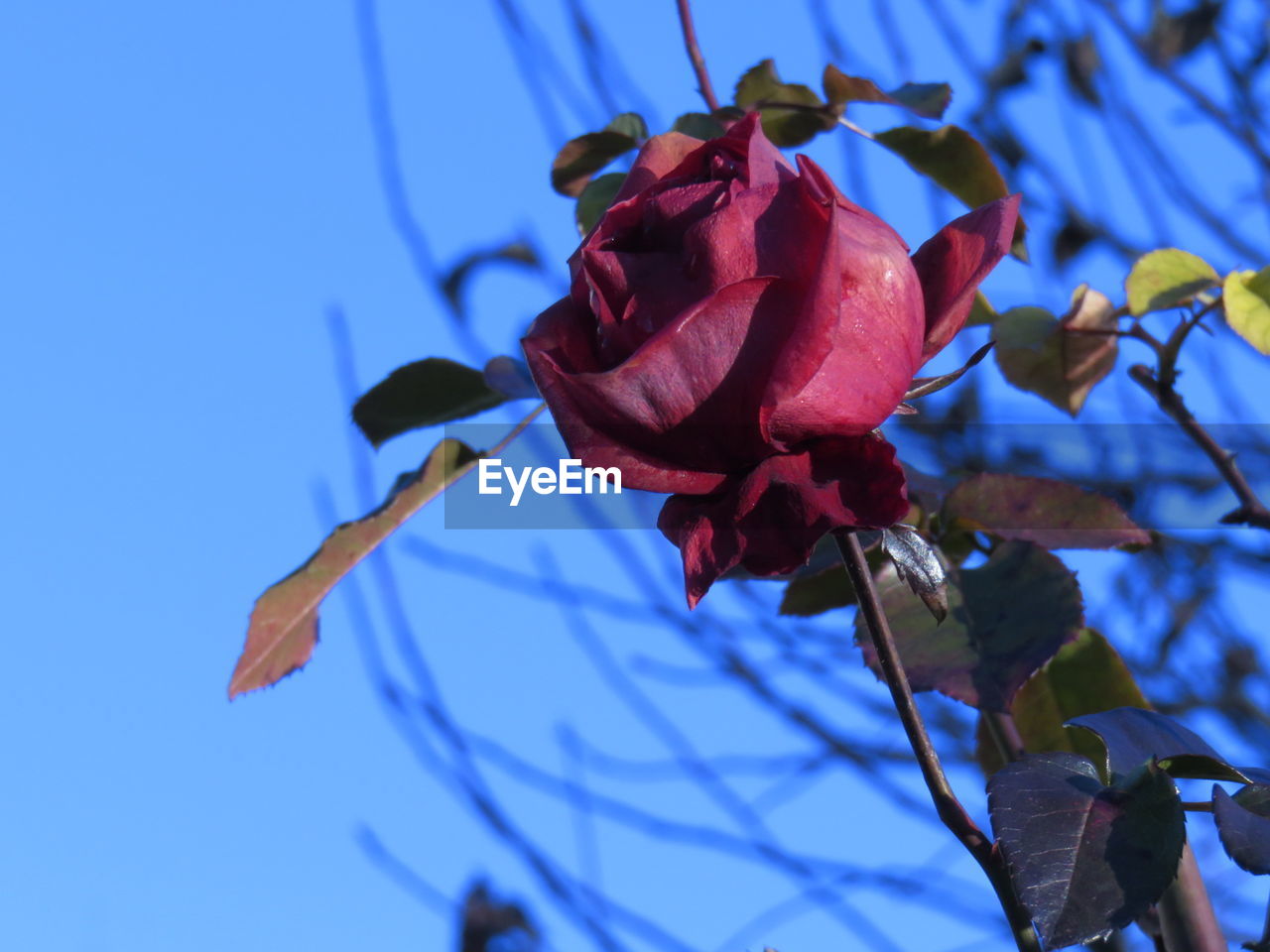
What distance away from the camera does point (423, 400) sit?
739mm

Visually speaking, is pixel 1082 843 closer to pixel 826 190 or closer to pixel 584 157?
pixel 826 190

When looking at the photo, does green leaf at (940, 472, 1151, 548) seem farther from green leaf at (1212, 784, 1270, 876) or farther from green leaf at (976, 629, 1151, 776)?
green leaf at (1212, 784, 1270, 876)

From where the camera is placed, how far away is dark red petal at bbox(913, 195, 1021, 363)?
1.43ft

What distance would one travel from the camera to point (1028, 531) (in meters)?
0.69

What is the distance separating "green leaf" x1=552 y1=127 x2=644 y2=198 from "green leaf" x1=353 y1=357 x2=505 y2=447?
18cm

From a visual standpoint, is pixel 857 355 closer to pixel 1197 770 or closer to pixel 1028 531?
pixel 1197 770

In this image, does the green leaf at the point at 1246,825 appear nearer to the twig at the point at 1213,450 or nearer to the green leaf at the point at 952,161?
the twig at the point at 1213,450

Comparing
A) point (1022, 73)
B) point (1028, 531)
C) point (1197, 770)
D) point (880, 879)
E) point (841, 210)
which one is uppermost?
point (1022, 73)

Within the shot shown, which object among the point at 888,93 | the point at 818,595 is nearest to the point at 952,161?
the point at 888,93

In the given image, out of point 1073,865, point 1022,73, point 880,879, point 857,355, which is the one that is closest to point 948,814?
point 1073,865

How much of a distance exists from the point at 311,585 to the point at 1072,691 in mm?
415

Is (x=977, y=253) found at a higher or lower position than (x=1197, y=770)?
higher

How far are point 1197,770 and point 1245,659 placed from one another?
4.10 feet

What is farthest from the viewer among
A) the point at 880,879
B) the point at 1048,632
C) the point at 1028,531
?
the point at 880,879
